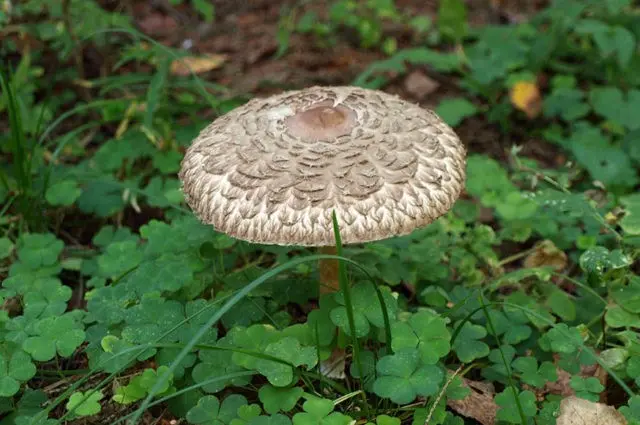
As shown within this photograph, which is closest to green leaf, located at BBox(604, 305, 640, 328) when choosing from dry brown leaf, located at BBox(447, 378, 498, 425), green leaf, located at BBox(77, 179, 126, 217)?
dry brown leaf, located at BBox(447, 378, 498, 425)

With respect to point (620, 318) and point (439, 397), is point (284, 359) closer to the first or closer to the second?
point (439, 397)

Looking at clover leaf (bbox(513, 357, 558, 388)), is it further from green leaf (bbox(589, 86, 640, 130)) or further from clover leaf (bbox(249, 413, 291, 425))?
green leaf (bbox(589, 86, 640, 130))

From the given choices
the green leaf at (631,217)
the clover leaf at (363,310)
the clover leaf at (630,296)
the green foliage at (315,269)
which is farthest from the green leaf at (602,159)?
the clover leaf at (363,310)

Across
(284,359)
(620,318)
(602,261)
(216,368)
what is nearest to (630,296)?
(620,318)

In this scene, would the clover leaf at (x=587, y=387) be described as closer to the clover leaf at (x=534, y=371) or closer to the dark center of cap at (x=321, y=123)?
the clover leaf at (x=534, y=371)

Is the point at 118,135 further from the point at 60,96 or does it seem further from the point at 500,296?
the point at 500,296

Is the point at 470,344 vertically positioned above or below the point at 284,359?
below

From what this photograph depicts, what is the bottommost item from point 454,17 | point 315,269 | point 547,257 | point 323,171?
point 547,257
